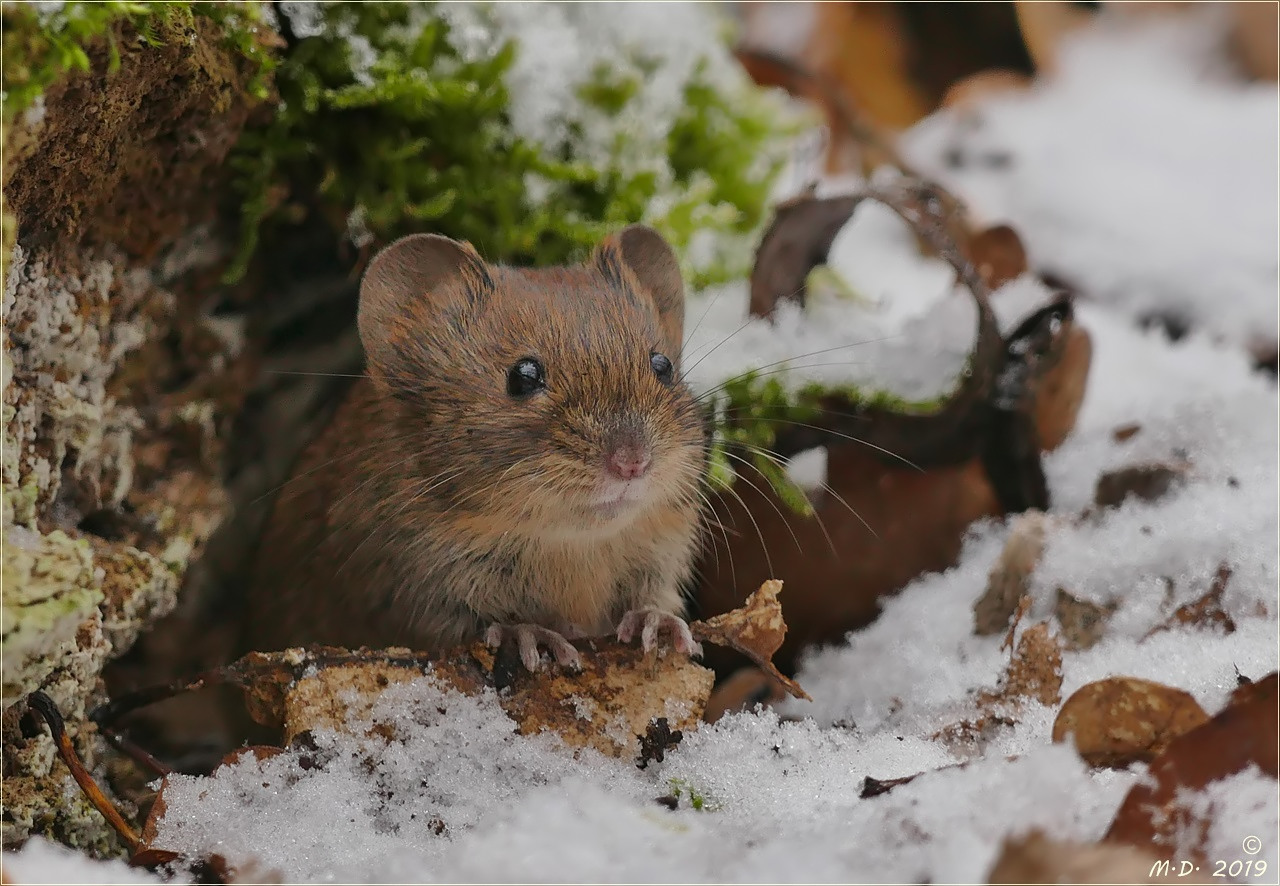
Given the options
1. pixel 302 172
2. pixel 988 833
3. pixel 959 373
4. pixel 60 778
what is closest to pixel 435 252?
pixel 302 172

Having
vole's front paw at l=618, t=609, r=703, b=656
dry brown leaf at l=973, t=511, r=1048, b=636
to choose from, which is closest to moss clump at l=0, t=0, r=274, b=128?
vole's front paw at l=618, t=609, r=703, b=656

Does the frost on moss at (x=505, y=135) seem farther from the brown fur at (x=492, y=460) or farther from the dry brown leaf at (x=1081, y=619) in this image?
the dry brown leaf at (x=1081, y=619)

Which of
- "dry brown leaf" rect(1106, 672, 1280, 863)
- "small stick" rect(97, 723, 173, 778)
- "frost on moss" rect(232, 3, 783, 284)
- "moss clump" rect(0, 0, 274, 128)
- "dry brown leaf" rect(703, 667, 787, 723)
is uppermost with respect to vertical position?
"moss clump" rect(0, 0, 274, 128)

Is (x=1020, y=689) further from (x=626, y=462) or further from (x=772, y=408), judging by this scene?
(x=772, y=408)

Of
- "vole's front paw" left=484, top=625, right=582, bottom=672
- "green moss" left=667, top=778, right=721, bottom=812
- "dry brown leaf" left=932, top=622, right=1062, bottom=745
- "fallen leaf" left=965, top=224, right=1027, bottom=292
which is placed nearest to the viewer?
"green moss" left=667, top=778, right=721, bottom=812

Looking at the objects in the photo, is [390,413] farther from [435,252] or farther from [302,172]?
[302,172]

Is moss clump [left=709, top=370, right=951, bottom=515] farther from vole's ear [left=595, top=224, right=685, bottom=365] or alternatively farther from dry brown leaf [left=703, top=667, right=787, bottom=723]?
dry brown leaf [left=703, top=667, right=787, bottom=723]
